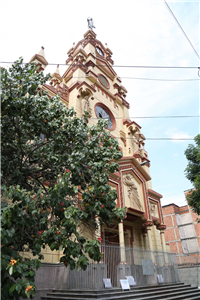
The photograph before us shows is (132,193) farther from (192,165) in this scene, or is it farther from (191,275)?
(191,275)

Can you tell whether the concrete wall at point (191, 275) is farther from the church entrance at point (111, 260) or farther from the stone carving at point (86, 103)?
the stone carving at point (86, 103)

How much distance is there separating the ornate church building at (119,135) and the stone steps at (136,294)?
4.79 ft

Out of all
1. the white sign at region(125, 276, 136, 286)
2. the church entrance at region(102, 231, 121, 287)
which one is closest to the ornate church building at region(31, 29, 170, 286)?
the church entrance at region(102, 231, 121, 287)

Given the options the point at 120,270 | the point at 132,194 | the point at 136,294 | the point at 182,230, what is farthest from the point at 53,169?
the point at 182,230

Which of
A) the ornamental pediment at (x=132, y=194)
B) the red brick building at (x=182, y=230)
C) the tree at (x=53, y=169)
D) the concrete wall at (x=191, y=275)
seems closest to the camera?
the tree at (x=53, y=169)

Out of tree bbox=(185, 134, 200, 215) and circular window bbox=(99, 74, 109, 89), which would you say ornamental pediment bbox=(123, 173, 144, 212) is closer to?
tree bbox=(185, 134, 200, 215)

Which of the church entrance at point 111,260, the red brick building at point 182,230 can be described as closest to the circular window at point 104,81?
the church entrance at point 111,260

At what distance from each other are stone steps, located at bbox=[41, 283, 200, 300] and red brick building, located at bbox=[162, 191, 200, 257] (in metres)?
15.4

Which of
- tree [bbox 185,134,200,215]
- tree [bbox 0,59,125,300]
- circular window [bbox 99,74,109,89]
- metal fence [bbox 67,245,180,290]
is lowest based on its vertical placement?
metal fence [bbox 67,245,180,290]

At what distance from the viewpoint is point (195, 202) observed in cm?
1372

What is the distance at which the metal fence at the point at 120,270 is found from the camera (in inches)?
278

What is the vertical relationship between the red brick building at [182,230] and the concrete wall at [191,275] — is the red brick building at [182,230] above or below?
above

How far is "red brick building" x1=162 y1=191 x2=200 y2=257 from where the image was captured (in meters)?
24.7

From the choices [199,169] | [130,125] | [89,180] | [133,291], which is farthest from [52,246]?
[130,125]
